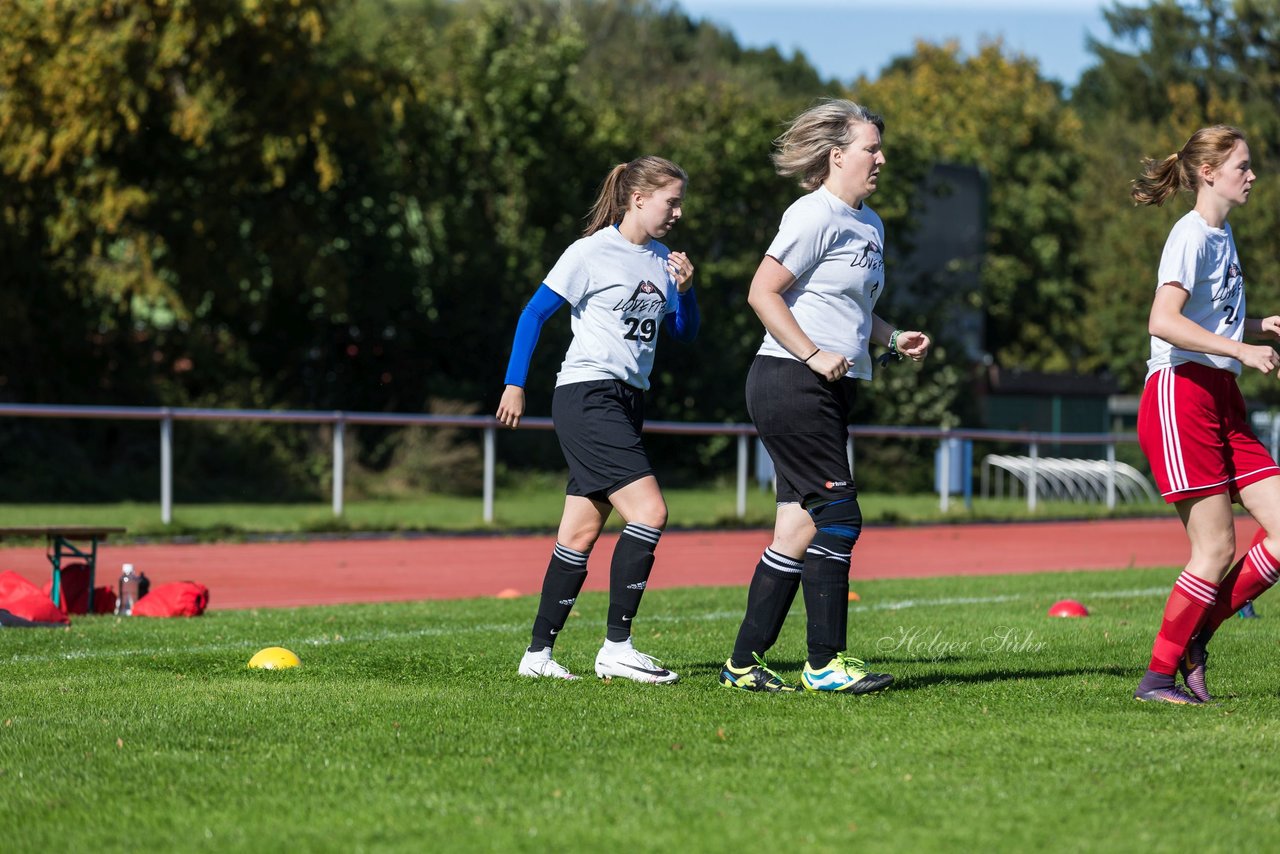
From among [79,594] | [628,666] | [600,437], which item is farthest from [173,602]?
[600,437]

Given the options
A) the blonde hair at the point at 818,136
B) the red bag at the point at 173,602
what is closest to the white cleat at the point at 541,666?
the blonde hair at the point at 818,136

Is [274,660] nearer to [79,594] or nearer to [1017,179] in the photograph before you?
[79,594]

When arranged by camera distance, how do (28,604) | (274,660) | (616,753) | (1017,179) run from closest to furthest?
(616,753), (274,660), (28,604), (1017,179)

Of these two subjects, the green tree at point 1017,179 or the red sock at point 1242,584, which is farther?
the green tree at point 1017,179

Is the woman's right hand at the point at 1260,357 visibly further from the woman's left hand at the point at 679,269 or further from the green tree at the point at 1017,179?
the green tree at the point at 1017,179

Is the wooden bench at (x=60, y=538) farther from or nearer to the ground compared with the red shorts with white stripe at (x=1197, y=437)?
nearer to the ground

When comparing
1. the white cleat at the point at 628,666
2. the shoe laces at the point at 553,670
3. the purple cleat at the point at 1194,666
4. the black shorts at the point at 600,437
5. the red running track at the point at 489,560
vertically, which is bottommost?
the red running track at the point at 489,560

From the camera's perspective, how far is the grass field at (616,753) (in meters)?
3.72

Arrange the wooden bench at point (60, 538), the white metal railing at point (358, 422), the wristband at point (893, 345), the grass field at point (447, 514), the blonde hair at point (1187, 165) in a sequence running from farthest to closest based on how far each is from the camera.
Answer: the grass field at point (447, 514)
the white metal railing at point (358, 422)
the wooden bench at point (60, 538)
the wristband at point (893, 345)
the blonde hair at point (1187, 165)

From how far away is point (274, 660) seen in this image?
6.60 metres

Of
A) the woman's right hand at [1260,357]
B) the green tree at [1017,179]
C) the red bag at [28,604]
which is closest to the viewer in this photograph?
the woman's right hand at [1260,357]

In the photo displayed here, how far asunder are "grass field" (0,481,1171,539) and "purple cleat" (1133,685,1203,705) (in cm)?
1216

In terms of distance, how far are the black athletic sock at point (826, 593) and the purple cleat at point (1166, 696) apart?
1.06m

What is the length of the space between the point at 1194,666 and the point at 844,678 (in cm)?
125
